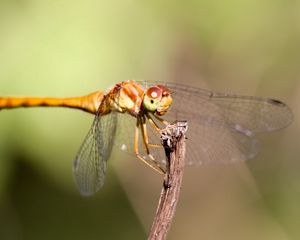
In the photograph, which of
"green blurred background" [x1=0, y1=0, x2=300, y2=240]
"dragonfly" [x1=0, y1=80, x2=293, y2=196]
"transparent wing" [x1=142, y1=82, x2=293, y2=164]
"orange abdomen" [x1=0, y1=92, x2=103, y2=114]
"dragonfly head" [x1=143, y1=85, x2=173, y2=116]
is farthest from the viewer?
"green blurred background" [x1=0, y1=0, x2=300, y2=240]

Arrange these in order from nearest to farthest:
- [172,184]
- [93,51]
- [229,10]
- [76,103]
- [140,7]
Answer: [172,184] → [76,103] → [93,51] → [140,7] → [229,10]

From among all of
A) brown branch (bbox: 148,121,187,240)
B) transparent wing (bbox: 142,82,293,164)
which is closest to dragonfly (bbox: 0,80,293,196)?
transparent wing (bbox: 142,82,293,164)

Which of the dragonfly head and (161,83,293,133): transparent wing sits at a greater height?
the dragonfly head

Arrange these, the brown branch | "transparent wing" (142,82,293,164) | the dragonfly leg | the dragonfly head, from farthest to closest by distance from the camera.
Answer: "transparent wing" (142,82,293,164) < the dragonfly head < the dragonfly leg < the brown branch

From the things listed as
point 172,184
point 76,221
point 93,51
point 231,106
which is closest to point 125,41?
point 93,51

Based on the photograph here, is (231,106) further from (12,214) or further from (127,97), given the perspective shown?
Answer: (12,214)

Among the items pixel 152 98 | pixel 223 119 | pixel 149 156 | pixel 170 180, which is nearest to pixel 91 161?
pixel 149 156

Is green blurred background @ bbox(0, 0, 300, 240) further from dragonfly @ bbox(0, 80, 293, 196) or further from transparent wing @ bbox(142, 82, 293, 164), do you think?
transparent wing @ bbox(142, 82, 293, 164)

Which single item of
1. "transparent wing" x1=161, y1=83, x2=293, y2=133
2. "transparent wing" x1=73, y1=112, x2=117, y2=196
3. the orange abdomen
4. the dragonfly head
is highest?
the dragonfly head
